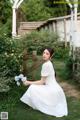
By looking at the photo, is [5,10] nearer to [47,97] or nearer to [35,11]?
[35,11]

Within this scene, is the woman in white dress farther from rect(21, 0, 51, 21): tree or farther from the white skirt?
rect(21, 0, 51, 21): tree

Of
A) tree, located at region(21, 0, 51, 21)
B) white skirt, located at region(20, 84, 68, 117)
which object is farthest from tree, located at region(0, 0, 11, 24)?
white skirt, located at region(20, 84, 68, 117)

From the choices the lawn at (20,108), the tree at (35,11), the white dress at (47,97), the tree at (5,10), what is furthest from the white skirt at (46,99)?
the tree at (35,11)

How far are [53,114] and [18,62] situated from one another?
8.70 feet

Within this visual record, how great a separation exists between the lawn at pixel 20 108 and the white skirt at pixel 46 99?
0.46 feet

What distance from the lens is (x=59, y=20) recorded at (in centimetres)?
2464

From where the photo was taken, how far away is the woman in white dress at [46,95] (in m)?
8.88

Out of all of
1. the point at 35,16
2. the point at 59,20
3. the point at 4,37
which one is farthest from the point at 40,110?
the point at 35,16

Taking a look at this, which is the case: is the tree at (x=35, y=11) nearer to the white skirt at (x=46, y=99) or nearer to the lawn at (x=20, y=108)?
the lawn at (x=20, y=108)

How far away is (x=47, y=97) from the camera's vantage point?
8.92m

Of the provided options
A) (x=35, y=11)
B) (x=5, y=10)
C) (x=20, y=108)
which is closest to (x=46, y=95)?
(x=20, y=108)

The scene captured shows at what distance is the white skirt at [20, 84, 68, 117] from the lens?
8867 millimetres

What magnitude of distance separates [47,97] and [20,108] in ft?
2.30

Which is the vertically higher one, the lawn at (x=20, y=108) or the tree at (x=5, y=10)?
the lawn at (x=20, y=108)
